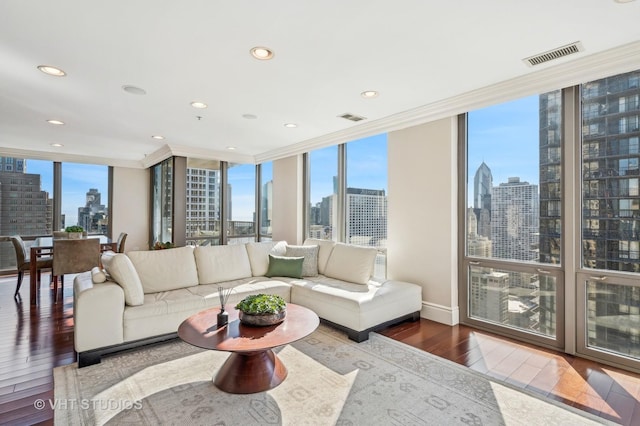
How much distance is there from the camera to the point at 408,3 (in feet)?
6.39

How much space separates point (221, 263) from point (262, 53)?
2686 millimetres

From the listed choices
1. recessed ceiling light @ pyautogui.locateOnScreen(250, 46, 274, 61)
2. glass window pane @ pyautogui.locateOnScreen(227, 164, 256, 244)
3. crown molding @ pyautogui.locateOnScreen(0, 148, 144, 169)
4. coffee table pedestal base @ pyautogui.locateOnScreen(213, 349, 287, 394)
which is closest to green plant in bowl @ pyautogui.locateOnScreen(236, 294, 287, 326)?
coffee table pedestal base @ pyautogui.locateOnScreen(213, 349, 287, 394)

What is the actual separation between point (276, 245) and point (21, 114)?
151 inches

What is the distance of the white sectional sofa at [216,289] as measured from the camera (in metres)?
2.78

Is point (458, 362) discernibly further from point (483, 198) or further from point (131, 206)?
point (131, 206)

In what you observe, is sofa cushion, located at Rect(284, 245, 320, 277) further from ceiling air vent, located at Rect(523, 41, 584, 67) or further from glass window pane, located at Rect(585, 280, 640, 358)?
ceiling air vent, located at Rect(523, 41, 584, 67)

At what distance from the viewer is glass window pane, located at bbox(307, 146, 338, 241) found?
18.0 ft

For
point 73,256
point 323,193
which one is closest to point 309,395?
point 323,193

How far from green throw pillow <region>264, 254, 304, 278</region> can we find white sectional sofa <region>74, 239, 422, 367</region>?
14 mm

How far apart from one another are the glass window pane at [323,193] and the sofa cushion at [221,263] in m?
1.66

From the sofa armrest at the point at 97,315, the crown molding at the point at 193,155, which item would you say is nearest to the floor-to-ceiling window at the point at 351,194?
the crown molding at the point at 193,155

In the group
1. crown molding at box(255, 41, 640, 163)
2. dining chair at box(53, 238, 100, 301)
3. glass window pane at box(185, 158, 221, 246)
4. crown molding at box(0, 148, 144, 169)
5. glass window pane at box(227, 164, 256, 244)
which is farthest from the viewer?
glass window pane at box(227, 164, 256, 244)

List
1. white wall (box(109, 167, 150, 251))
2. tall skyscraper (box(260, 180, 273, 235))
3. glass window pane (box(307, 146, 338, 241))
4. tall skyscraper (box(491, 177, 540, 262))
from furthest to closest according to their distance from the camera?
white wall (box(109, 167, 150, 251))
tall skyscraper (box(260, 180, 273, 235))
glass window pane (box(307, 146, 338, 241))
tall skyscraper (box(491, 177, 540, 262))

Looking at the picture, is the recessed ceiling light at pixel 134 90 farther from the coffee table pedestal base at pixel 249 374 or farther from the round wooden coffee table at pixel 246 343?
the coffee table pedestal base at pixel 249 374
